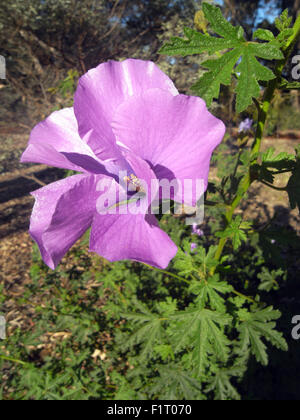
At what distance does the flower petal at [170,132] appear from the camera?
54 cm

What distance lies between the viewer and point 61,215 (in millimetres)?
572

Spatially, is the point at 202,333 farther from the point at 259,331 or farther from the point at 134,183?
the point at 134,183

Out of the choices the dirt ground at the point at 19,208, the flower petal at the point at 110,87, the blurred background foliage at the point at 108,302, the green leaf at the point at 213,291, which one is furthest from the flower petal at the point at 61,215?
the dirt ground at the point at 19,208

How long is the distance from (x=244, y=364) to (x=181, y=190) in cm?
199

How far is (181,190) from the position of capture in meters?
0.59

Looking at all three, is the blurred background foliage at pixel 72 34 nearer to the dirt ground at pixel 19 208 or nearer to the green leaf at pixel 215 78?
the dirt ground at pixel 19 208

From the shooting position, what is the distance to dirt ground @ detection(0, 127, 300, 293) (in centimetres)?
407

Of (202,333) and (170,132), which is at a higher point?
(170,132)

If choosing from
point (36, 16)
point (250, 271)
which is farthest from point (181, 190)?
point (36, 16)

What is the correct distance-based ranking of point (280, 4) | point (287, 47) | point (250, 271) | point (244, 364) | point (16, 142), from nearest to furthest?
1. point (287, 47)
2. point (244, 364)
3. point (250, 271)
4. point (16, 142)
5. point (280, 4)

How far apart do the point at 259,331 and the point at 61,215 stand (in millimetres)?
1549

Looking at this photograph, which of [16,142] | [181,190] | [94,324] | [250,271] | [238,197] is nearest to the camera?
[181,190]
